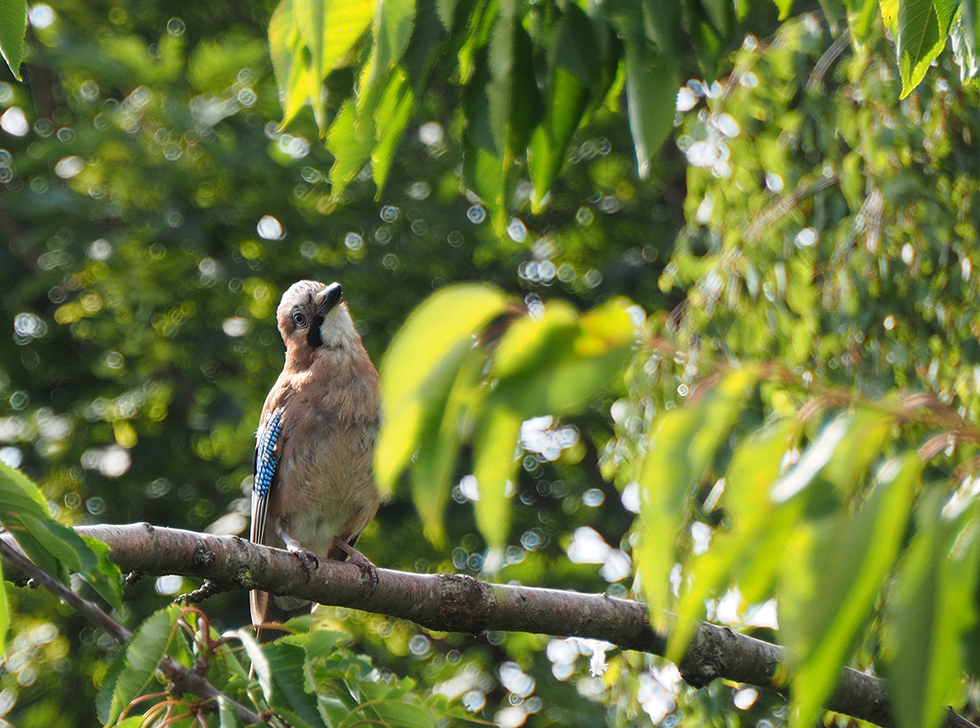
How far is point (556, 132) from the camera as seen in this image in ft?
6.37

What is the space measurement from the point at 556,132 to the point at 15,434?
5.81 meters

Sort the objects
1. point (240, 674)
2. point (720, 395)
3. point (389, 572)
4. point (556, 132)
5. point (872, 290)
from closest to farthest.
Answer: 1. point (720, 395)
2. point (556, 132)
3. point (240, 674)
4. point (389, 572)
5. point (872, 290)

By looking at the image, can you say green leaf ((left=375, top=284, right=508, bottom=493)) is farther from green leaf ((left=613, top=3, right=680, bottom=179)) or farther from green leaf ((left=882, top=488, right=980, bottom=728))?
green leaf ((left=613, top=3, right=680, bottom=179))

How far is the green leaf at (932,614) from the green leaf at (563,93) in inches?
41.0

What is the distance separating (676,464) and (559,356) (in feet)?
0.52

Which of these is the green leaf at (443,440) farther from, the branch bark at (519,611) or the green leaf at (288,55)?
the branch bark at (519,611)

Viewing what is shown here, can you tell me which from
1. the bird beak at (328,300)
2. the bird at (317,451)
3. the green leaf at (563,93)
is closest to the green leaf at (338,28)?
the green leaf at (563,93)

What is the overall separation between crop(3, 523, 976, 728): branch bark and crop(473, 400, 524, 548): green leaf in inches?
58.8

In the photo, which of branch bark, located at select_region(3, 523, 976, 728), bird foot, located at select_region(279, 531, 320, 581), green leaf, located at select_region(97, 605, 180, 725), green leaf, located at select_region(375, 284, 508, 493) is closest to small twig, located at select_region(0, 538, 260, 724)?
green leaf, located at select_region(97, 605, 180, 725)

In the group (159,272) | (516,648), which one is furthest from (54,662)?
(516,648)

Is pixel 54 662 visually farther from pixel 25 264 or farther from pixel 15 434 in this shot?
pixel 25 264

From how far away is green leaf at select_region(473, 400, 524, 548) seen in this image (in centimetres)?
112

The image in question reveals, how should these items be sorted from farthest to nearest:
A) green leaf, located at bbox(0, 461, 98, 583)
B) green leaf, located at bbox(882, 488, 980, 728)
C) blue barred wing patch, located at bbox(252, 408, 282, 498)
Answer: blue barred wing patch, located at bbox(252, 408, 282, 498) → green leaf, located at bbox(0, 461, 98, 583) → green leaf, located at bbox(882, 488, 980, 728)

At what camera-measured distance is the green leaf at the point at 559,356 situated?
3.62 ft
